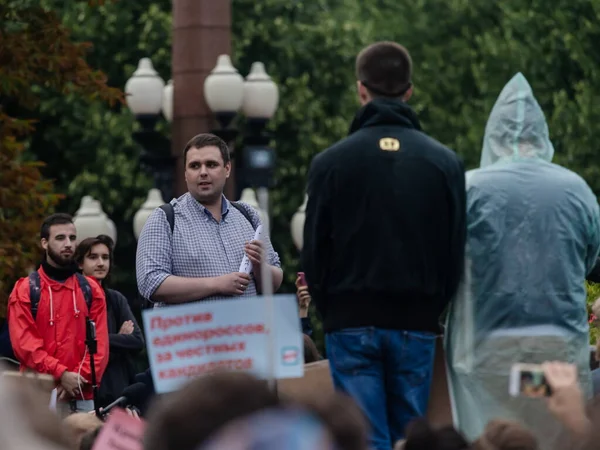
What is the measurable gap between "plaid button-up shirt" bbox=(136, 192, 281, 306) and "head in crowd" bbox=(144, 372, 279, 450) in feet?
16.5

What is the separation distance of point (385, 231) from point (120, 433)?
2.06 m

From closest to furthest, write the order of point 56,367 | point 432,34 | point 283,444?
point 283,444 < point 56,367 < point 432,34

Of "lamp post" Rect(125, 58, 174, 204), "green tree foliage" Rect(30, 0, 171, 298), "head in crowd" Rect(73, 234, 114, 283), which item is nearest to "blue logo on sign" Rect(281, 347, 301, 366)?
"head in crowd" Rect(73, 234, 114, 283)

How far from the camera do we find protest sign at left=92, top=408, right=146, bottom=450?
524 cm

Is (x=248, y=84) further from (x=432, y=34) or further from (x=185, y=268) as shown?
(x=432, y=34)

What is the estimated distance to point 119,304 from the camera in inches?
477

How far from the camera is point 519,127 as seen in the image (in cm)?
736

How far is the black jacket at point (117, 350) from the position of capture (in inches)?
460

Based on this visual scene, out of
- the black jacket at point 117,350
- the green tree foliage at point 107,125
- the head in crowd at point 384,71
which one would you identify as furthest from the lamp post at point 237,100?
the head in crowd at point 384,71

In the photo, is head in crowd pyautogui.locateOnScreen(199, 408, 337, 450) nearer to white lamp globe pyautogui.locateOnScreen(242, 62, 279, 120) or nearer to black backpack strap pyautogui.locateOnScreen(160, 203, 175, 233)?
black backpack strap pyautogui.locateOnScreen(160, 203, 175, 233)

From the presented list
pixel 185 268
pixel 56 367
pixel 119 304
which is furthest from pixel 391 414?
pixel 119 304

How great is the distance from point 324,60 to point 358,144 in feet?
99.2

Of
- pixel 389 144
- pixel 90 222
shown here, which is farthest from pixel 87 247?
pixel 90 222

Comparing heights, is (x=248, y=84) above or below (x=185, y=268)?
above
